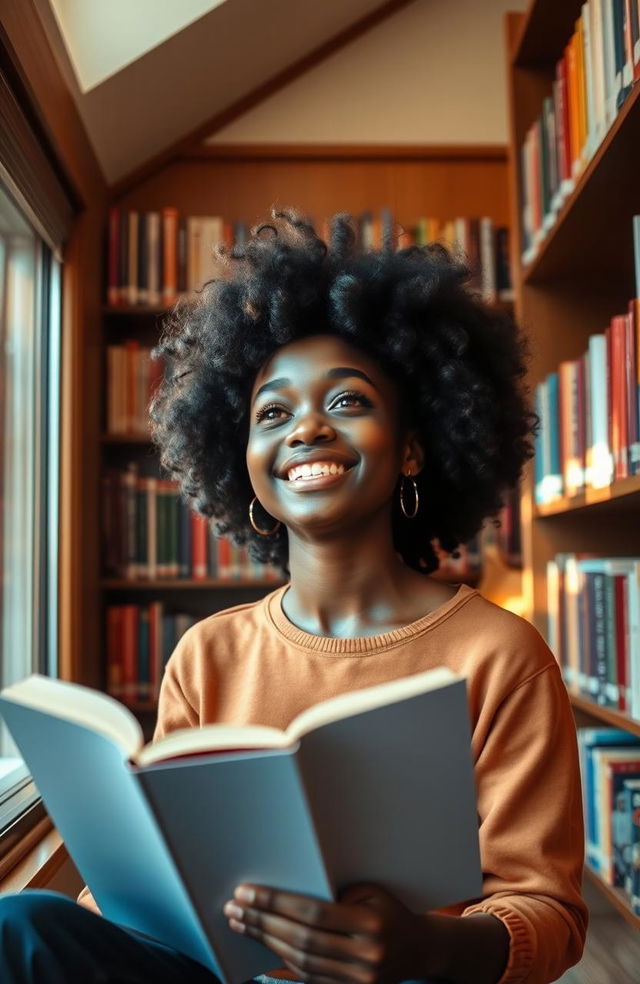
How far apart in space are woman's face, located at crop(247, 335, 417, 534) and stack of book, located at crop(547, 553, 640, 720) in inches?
26.4

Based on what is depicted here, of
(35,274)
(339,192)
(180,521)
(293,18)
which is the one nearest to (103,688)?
(180,521)

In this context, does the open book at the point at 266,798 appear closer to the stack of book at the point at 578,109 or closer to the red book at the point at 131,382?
the stack of book at the point at 578,109

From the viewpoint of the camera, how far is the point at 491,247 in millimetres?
2990

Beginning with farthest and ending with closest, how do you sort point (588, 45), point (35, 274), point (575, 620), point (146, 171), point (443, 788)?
point (146, 171)
point (35, 274)
point (575, 620)
point (588, 45)
point (443, 788)

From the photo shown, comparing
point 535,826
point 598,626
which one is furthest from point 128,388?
point 535,826

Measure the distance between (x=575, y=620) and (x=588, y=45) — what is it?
3.60ft

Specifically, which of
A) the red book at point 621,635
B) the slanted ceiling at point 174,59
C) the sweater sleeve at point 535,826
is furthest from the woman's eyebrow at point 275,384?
the slanted ceiling at point 174,59

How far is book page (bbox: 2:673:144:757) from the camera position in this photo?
78cm

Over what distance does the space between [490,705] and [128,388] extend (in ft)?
6.69

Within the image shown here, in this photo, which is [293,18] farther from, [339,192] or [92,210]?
[92,210]

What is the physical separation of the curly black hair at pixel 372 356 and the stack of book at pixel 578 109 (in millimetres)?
457

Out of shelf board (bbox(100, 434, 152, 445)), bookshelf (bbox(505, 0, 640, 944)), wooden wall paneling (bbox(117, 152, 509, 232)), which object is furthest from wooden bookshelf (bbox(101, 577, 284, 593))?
wooden wall paneling (bbox(117, 152, 509, 232))

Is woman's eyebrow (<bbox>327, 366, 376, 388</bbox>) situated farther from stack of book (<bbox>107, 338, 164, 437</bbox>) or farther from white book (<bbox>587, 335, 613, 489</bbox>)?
stack of book (<bbox>107, 338, 164, 437</bbox>)

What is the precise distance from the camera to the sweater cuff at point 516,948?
94 centimetres
